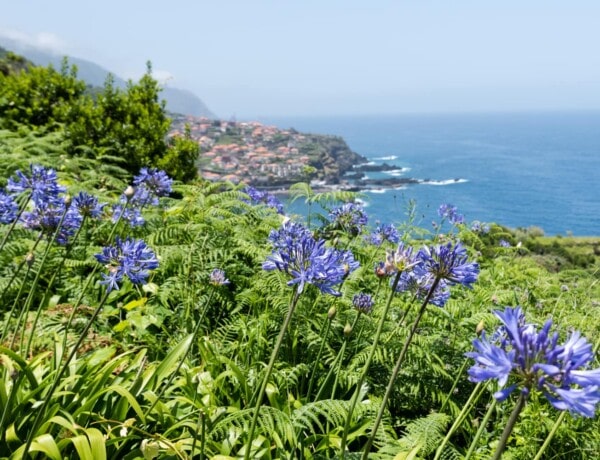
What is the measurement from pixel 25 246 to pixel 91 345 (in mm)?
1154

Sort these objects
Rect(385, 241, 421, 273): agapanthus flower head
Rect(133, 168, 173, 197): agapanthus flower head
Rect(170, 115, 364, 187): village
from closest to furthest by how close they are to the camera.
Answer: Rect(385, 241, 421, 273): agapanthus flower head < Rect(133, 168, 173, 197): agapanthus flower head < Rect(170, 115, 364, 187): village

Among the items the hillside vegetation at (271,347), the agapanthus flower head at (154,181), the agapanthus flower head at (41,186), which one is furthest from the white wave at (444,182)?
the agapanthus flower head at (41,186)

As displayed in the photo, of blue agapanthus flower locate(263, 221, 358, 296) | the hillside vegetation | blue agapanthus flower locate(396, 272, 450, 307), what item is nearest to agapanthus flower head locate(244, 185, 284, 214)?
the hillside vegetation

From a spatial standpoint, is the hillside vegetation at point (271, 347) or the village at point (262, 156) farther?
the village at point (262, 156)

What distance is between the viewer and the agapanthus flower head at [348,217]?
14.1 ft

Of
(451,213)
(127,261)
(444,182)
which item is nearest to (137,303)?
(127,261)

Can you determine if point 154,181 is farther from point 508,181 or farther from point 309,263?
point 508,181

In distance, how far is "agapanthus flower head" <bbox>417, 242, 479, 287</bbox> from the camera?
5.87ft

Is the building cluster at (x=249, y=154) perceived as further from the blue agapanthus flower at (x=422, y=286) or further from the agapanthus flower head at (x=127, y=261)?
the agapanthus flower head at (x=127, y=261)

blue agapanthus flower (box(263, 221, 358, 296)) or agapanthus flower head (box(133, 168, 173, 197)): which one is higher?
agapanthus flower head (box(133, 168, 173, 197))

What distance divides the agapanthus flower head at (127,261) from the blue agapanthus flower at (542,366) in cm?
158

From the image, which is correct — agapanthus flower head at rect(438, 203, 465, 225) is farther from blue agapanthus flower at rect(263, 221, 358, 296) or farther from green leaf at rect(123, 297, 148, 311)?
blue agapanthus flower at rect(263, 221, 358, 296)

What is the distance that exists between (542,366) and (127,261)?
5.81ft

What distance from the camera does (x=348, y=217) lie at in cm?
430
